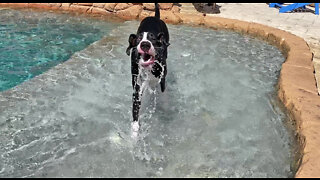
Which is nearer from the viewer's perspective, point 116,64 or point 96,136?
point 96,136

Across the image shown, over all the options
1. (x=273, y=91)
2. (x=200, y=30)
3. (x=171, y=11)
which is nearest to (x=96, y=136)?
(x=273, y=91)

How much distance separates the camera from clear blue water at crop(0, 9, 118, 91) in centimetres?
579

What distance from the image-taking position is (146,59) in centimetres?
335

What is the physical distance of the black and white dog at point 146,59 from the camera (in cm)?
330

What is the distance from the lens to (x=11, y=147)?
3.37 metres

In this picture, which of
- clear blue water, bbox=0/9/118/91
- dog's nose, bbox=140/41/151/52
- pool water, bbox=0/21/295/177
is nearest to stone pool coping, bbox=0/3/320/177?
pool water, bbox=0/21/295/177

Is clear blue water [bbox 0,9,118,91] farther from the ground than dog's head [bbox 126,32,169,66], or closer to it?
closer to it

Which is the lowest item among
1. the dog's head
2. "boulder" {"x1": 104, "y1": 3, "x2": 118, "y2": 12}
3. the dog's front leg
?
the dog's front leg

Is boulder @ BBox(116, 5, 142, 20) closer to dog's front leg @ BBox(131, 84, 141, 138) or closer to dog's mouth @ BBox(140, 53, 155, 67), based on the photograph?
dog's front leg @ BBox(131, 84, 141, 138)

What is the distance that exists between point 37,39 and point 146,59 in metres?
4.70

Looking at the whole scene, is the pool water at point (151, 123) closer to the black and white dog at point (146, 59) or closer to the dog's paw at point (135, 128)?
the dog's paw at point (135, 128)

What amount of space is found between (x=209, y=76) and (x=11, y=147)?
10.1 ft

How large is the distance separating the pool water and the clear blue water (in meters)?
0.76

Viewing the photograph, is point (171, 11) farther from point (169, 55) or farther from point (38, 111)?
point (38, 111)
